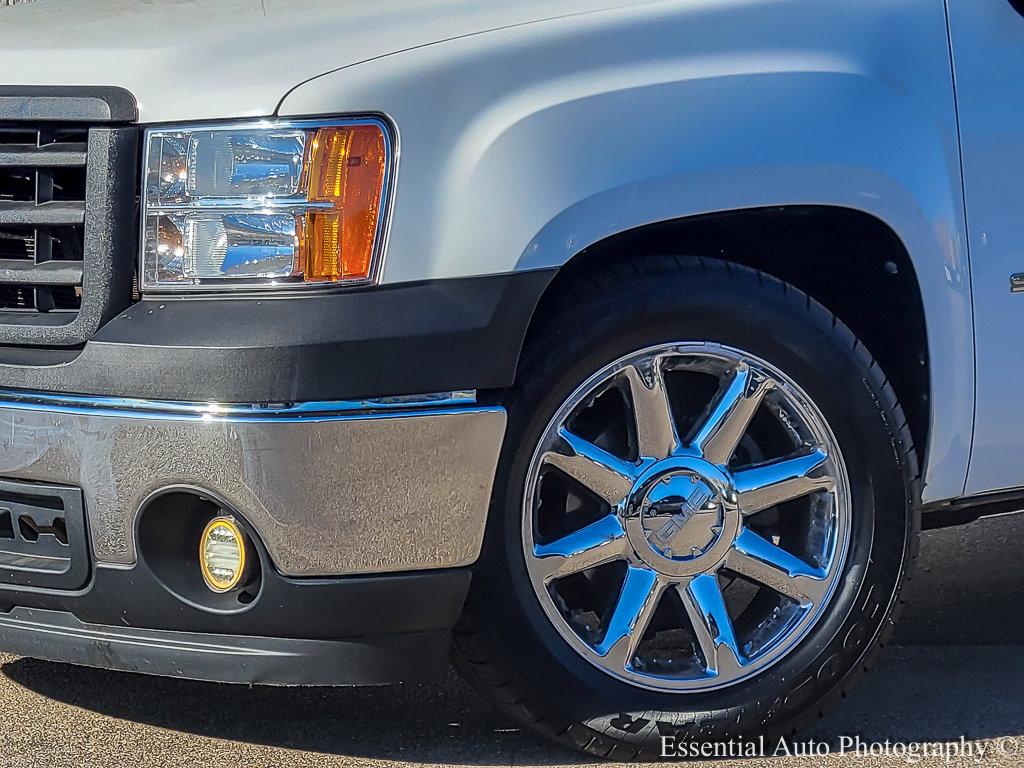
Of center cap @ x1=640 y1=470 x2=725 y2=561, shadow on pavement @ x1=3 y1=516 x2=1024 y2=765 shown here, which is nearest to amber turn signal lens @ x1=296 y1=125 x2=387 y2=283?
center cap @ x1=640 y1=470 x2=725 y2=561

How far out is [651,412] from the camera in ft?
9.23

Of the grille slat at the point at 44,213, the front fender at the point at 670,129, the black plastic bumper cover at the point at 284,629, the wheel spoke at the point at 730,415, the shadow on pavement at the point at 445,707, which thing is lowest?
the shadow on pavement at the point at 445,707

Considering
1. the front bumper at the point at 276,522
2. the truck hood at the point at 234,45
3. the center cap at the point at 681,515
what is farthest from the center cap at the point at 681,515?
the truck hood at the point at 234,45

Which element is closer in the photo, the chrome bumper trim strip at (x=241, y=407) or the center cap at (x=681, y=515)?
the chrome bumper trim strip at (x=241, y=407)

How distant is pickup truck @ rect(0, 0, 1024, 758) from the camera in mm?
2525

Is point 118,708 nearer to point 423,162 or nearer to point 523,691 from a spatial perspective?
point 523,691

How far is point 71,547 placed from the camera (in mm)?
2660

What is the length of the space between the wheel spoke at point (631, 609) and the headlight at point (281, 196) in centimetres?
78

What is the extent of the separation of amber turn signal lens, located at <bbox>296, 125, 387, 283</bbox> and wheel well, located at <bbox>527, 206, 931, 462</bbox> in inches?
15.6

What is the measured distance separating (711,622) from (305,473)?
2.79ft

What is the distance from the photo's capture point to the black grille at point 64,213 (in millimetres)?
2572

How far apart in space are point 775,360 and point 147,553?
47.2 inches

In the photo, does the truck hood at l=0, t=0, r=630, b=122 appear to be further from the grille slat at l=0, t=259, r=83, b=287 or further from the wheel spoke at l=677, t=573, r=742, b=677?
the wheel spoke at l=677, t=573, r=742, b=677

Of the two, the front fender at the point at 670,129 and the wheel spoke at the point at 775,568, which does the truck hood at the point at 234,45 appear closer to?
the front fender at the point at 670,129
